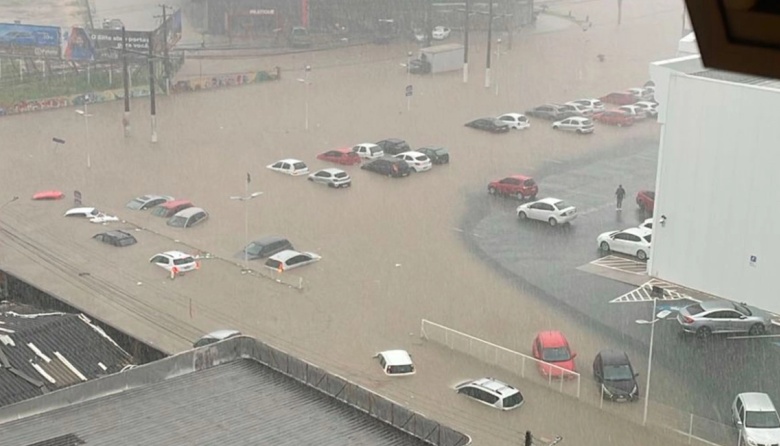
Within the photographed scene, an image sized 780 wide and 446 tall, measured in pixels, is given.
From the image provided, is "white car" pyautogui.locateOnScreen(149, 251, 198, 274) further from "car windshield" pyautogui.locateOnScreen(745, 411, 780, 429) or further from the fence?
"car windshield" pyautogui.locateOnScreen(745, 411, 780, 429)

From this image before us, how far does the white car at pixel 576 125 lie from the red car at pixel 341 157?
3182mm

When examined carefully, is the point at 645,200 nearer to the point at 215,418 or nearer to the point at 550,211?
the point at 550,211

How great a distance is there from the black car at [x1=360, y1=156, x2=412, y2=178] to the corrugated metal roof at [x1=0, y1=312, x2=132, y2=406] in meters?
6.11

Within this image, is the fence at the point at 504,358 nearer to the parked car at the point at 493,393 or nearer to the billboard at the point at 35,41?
the parked car at the point at 493,393

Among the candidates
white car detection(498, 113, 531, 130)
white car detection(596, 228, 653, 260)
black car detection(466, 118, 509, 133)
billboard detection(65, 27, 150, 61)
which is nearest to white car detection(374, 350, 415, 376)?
white car detection(596, 228, 653, 260)

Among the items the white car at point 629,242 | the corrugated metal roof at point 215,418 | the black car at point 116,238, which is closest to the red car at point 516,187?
the white car at point 629,242

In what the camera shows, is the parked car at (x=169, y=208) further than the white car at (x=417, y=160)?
No

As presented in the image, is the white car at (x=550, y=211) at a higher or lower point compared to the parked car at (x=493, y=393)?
higher

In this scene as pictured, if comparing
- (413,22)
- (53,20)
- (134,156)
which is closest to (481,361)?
(134,156)

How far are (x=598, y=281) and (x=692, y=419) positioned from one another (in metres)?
2.41

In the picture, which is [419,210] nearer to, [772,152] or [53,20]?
[772,152]

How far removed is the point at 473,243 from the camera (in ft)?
30.1

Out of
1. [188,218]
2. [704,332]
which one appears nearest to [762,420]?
[704,332]

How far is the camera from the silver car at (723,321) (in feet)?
23.2
